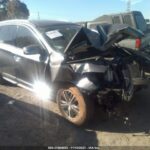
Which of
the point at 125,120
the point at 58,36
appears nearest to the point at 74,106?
the point at 125,120

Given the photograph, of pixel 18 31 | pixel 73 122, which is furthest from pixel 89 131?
pixel 18 31

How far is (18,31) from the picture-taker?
5961 mm

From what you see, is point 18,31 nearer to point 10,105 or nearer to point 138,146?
point 10,105

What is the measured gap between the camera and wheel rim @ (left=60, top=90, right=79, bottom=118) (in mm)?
4645

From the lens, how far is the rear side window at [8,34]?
6121 millimetres

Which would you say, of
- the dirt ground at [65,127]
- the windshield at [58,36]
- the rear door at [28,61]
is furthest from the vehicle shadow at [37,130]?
the windshield at [58,36]

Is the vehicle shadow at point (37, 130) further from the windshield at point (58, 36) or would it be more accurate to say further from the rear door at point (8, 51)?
the windshield at point (58, 36)

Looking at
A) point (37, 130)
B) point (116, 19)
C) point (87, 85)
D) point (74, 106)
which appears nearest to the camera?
point (87, 85)

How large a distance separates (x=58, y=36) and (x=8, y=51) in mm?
1455

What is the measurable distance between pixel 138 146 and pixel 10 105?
10.2ft

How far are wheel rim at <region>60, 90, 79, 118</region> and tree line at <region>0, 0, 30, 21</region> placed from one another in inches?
1499

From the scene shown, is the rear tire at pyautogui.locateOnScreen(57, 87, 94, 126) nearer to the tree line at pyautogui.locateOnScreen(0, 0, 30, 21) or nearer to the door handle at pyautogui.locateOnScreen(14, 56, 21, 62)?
the door handle at pyautogui.locateOnScreen(14, 56, 21, 62)

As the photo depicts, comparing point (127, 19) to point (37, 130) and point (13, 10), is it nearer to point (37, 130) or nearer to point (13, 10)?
point (37, 130)

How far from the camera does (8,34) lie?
6367mm
